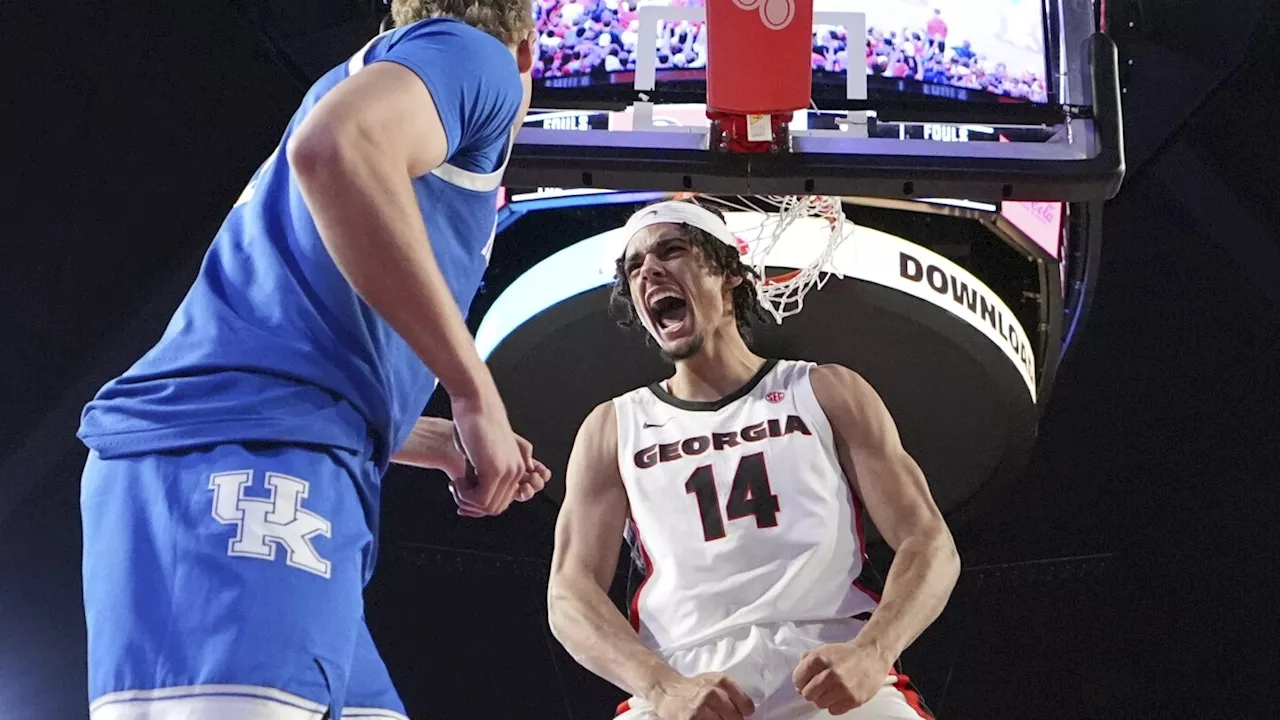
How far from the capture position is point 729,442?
9.61 ft

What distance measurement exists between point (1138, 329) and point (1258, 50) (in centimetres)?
148

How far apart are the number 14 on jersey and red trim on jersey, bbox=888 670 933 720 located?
369mm

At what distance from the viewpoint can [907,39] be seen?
3350 millimetres

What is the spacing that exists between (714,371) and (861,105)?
2.14 feet

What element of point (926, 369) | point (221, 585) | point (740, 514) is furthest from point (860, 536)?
point (926, 369)

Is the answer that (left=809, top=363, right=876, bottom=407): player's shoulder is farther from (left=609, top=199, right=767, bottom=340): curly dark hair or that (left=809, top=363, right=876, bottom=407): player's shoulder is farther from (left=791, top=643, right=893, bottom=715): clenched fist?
(left=791, top=643, right=893, bottom=715): clenched fist

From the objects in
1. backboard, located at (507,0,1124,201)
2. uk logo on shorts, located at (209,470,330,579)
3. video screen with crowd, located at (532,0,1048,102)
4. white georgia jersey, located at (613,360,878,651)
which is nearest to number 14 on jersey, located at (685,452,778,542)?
white georgia jersey, located at (613,360,878,651)

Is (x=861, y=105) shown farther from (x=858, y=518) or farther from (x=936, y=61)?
(x=858, y=518)

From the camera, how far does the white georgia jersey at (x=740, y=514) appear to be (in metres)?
2.69

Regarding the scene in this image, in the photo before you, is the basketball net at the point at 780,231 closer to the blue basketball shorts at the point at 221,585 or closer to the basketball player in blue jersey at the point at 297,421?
the basketball player in blue jersey at the point at 297,421

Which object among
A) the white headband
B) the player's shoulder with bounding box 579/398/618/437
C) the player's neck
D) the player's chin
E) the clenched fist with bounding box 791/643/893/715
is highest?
the white headband

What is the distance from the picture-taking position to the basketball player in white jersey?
2.54 meters

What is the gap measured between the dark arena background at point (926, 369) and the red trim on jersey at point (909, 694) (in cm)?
156

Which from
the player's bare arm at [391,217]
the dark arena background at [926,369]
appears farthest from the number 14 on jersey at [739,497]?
the player's bare arm at [391,217]
